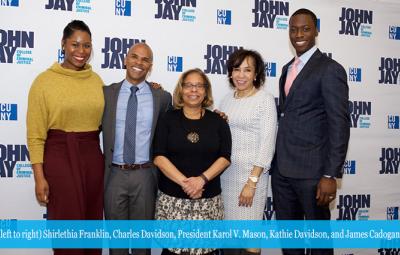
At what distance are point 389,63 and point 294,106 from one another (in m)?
1.85

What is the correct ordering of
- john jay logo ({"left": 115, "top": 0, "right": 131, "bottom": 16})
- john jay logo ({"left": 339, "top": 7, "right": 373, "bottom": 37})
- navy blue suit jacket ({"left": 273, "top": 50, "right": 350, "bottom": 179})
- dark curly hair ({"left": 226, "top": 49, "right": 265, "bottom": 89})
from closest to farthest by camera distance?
navy blue suit jacket ({"left": 273, "top": 50, "right": 350, "bottom": 179}) < dark curly hair ({"left": 226, "top": 49, "right": 265, "bottom": 89}) < john jay logo ({"left": 115, "top": 0, "right": 131, "bottom": 16}) < john jay logo ({"left": 339, "top": 7, "right": 373, "bottom": 37})

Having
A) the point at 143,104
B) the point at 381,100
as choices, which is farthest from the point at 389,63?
the point at 143,104

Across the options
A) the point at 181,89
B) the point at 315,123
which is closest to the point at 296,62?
the point at 315,123

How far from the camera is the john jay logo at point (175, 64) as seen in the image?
9.36 ft

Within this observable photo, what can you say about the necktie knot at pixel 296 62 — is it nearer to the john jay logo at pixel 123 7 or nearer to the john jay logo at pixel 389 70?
the john jay logo at pixel 123 7

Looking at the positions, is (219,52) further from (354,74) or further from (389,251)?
(389,251)

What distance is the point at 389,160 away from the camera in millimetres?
3338

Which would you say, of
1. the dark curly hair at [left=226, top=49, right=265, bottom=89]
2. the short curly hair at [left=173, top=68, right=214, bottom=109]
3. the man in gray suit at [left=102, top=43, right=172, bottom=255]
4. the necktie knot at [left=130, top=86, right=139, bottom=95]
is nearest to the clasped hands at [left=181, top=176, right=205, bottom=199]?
the man in gray suit at [left=102, top=43, right=172, bottom=255]

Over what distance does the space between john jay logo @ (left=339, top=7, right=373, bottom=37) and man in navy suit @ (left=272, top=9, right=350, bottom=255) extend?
1.28 metres

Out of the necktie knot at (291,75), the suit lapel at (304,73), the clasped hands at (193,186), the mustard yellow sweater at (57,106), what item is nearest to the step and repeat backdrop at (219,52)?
the mustard yellow sweater at (57,106)

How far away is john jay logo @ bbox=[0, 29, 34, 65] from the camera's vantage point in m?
2.56

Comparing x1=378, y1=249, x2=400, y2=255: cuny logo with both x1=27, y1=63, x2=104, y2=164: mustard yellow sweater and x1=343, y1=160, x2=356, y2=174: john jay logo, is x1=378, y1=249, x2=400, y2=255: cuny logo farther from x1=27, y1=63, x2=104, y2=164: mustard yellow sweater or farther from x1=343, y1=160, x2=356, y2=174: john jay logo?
x1=27, y1=63, x2=104, y2=164: mustard yellow sweater

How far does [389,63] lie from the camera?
132 inches

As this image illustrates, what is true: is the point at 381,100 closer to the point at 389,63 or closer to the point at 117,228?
the point at 389,63
